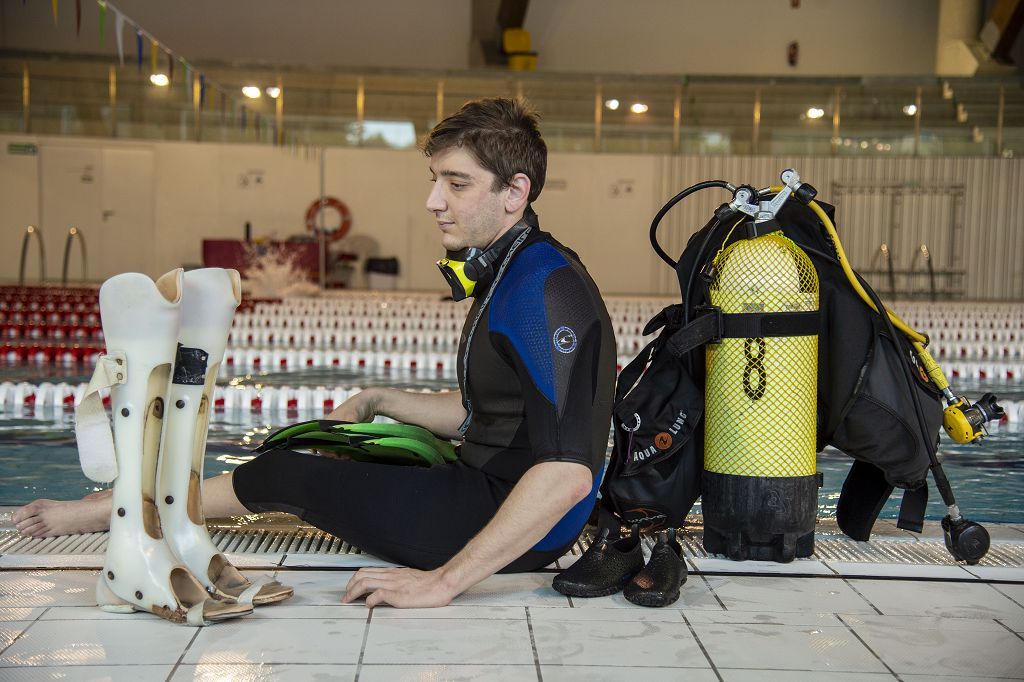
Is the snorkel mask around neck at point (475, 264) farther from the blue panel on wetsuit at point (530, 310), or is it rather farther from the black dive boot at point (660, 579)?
the black dive boot at point (660, 579)

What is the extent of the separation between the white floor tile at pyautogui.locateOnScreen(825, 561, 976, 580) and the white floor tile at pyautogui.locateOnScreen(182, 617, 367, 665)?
1.24 metres

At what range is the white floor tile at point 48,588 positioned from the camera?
2.30 m

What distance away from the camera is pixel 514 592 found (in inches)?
96.9

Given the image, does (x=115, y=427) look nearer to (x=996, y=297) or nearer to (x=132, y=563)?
(x=132, y=563)

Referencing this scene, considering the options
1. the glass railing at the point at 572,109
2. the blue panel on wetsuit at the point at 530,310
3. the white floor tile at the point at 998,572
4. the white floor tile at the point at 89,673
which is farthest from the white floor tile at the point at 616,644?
the glass railing at the point at 572,109

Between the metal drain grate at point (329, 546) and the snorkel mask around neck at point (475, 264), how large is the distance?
816 mm

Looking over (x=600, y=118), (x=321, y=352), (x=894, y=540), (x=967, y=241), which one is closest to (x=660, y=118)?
(x=600, y=118)

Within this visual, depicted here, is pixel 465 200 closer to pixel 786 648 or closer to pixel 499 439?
pixel 499 439

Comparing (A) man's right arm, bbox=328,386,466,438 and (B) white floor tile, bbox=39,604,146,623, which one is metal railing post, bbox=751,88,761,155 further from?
(B) white floor tile, bbox=39,604,146,623

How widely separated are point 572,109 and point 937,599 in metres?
16.8

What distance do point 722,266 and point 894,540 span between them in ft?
3.19

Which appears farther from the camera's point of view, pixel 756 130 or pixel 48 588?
pixel 756 130

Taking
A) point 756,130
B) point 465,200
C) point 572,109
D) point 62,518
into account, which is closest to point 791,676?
point 465,200

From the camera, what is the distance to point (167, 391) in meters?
2.17
